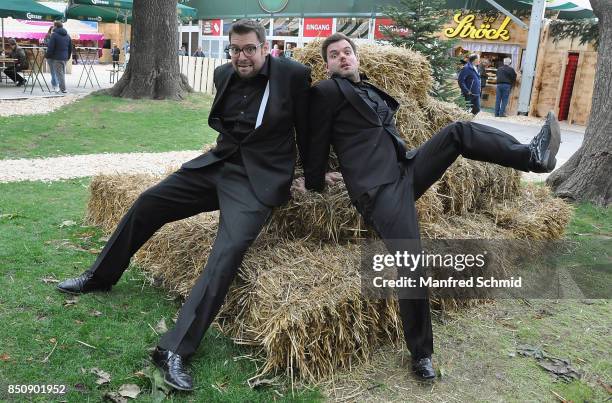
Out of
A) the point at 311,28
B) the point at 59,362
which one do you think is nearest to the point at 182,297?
the point at 59,362

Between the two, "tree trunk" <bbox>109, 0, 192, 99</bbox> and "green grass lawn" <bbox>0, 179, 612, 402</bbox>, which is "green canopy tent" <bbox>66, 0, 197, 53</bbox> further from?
"green grass lawn" <bbox>0, 179, 612, 402</bbox>

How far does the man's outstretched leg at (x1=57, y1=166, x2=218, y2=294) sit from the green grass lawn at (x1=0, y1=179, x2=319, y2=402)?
33 centimetres

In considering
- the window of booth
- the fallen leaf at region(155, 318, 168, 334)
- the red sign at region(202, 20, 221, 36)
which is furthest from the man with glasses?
the red sign at region(202, 20, 221, 36)

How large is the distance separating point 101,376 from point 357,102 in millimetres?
2313

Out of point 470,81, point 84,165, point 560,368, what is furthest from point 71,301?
point 470,81

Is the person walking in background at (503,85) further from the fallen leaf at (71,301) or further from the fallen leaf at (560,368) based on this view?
the fallen leaf at (71,301)

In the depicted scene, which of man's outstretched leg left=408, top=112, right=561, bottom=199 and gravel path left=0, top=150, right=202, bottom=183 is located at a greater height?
man's outstretched leg left=408, top=112, right=561, bottom=199

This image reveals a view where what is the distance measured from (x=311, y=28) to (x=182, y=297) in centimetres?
2686

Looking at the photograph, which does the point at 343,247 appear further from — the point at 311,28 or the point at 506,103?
the point at 311,28

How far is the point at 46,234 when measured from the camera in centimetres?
539

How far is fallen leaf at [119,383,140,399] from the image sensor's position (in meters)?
3.04

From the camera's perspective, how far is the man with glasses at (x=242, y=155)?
375 centimetres

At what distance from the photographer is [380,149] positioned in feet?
12.7

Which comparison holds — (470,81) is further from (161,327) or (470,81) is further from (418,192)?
(161,327)
